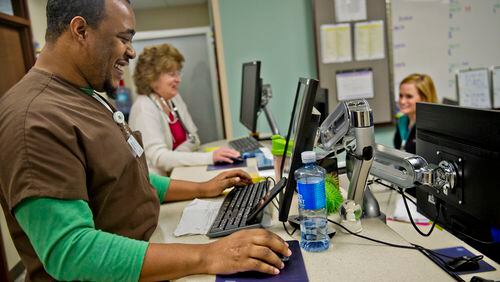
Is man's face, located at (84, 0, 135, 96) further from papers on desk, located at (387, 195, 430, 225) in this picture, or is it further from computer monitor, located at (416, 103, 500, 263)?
papers on desk, located at (387, 195, 430, 225)

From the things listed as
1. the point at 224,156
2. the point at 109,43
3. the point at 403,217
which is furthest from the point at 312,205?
the point at 224,156

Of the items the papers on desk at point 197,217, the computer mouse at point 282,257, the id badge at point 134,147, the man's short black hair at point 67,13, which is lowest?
the papers on desk at point 197,217

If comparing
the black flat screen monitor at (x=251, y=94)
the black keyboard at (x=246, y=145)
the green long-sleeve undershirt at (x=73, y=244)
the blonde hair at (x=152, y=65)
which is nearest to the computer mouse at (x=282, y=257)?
the green long-sleeve undershirt at (x=73, y=244)

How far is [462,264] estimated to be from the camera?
3.48ft

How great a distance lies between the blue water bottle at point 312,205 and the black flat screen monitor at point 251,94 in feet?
4.49

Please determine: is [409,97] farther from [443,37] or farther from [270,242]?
[270,242]

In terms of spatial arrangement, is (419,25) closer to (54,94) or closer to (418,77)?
(418,77)

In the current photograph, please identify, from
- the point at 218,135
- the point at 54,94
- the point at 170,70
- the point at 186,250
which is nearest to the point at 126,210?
the point at 186,250

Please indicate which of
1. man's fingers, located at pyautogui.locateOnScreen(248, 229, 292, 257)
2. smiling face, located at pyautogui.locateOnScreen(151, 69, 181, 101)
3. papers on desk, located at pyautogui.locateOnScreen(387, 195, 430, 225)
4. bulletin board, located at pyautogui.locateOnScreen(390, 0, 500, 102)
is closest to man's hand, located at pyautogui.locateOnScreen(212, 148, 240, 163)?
smiling face, located at pyautogui.locateOnScreen(151, 69, 181, 101)

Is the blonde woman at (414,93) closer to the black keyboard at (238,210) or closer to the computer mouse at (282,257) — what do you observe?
the black keyboard at (238,210)

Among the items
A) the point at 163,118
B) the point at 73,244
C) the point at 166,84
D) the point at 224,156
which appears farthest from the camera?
the point at 166,84

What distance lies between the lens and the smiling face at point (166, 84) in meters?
2.54

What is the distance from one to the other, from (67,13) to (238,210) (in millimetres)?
729

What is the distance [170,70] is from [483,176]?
2.02 m
